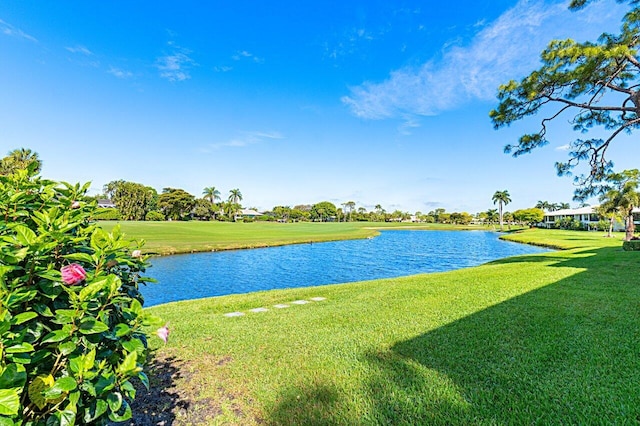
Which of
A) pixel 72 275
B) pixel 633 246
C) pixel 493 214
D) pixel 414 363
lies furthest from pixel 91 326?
pixel 493 214

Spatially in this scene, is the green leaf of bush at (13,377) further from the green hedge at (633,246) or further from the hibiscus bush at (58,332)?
the green hedge at (633,246)

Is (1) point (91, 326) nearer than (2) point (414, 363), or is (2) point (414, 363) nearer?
(1) point (91, 326)

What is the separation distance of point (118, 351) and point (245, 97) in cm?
2084

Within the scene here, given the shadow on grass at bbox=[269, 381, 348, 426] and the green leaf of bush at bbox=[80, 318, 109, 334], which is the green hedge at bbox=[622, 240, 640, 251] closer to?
the shadow on grass at bbox=[269, 381, 348, 426]

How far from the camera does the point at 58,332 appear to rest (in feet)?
3.59

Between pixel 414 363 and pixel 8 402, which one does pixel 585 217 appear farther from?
pixel 8 402

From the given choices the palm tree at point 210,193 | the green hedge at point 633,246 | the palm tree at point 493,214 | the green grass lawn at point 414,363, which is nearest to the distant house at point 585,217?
the palm tree at point 493,214

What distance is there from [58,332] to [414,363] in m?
2.92

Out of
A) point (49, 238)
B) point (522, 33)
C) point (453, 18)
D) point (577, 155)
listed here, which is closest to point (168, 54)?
point (453, 18)

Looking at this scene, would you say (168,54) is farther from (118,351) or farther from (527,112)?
(118,351)

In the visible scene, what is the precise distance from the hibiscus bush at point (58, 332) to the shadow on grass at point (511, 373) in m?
1.48

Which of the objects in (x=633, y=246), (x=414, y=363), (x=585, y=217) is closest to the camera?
(x=414, y=363)

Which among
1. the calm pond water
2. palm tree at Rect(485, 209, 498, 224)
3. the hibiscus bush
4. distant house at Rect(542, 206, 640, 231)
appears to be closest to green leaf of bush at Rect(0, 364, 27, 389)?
the hibiscus bush

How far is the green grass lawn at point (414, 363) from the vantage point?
2.27 m
